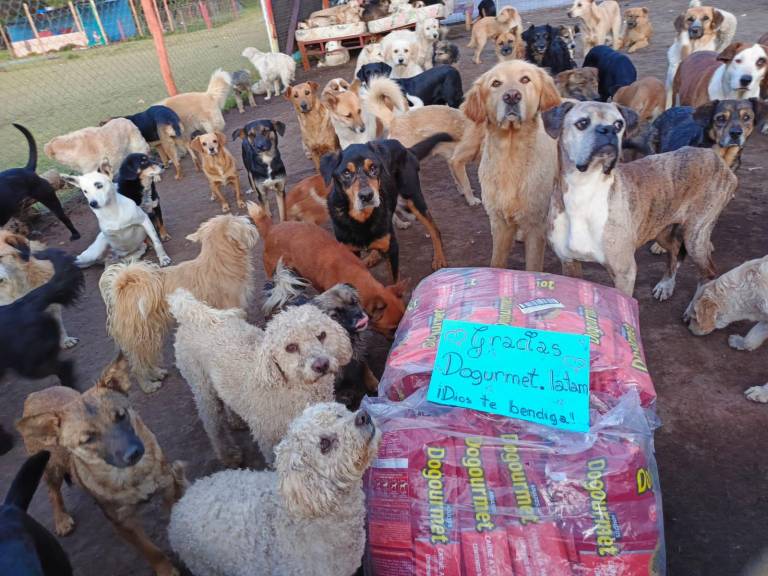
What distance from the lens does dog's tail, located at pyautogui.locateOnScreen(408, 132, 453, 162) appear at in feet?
17.5

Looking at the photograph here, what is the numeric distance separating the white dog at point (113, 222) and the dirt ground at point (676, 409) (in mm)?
320

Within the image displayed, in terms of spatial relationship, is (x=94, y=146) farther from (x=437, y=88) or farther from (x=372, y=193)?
(x=372, y=193)

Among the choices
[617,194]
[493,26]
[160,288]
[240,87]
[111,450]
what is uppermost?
[493,26]

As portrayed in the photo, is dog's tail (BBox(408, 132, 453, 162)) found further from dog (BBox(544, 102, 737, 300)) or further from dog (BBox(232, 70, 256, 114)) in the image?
dog (BBox(232, 70, 256, 114))

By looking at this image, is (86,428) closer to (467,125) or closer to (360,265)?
(360,265)

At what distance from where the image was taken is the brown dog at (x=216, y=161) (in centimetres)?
677

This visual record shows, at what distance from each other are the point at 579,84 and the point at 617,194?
16.1 feet

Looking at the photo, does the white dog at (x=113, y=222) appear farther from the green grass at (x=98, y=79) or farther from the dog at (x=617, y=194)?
the green grass at (x=98, y=79)

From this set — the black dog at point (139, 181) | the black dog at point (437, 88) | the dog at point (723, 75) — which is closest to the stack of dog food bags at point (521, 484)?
the black dog at point (139, 181)

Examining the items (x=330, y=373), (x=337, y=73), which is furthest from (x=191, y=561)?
(x=337, y=73)

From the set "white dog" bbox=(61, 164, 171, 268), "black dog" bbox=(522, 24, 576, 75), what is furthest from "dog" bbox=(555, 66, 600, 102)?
"white dog" bbox=(61, 164, 171, 268)

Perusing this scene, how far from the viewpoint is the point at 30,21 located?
60.0 ft

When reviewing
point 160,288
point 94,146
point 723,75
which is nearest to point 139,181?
point 160,288

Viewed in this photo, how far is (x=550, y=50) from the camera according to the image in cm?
923
